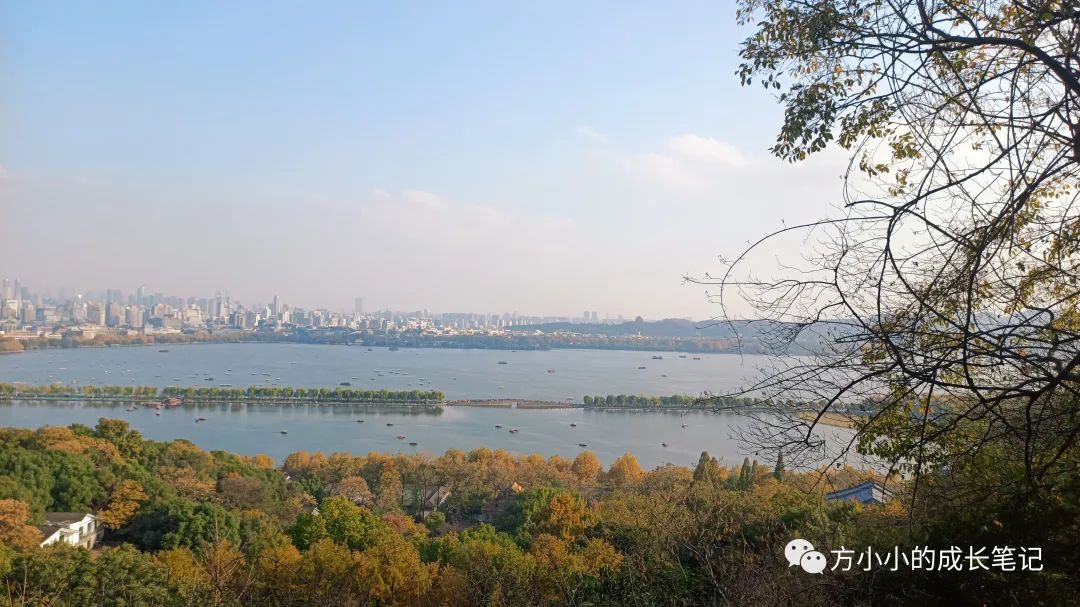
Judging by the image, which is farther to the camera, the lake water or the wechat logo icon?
the lake water

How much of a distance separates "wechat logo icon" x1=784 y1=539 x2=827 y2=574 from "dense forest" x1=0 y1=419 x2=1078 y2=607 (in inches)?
1.3

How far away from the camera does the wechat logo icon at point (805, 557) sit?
1623 mm

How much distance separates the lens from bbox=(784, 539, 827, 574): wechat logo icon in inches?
63.9

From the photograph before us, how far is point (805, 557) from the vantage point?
1.67 meters

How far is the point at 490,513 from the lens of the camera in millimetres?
7816

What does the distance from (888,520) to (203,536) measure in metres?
4.98

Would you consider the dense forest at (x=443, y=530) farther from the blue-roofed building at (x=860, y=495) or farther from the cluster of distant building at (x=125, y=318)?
the cluster of distant building at (x=125, y=318)

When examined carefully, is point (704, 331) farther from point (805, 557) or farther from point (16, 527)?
point (16, 527)

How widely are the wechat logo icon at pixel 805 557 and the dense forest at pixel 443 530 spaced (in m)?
0.03

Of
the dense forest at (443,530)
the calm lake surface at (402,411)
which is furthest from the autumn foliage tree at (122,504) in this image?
the calm lake surface at (402,411)

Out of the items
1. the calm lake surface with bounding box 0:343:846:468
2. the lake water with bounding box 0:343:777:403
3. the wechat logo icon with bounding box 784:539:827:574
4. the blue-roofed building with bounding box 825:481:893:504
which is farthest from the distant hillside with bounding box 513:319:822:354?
the lake water with bounding box 0:343:777:403

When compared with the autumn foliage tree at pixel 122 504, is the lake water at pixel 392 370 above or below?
below

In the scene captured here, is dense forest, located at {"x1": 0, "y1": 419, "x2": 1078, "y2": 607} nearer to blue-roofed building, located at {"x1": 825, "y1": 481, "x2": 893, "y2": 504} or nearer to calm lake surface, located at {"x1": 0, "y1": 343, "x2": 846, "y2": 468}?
blue-roofed building, located at {"x1": 825, "y1": 481, "x2": 893, "y2": 504}

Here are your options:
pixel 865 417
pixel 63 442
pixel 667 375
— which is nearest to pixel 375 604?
pixel 865 417
